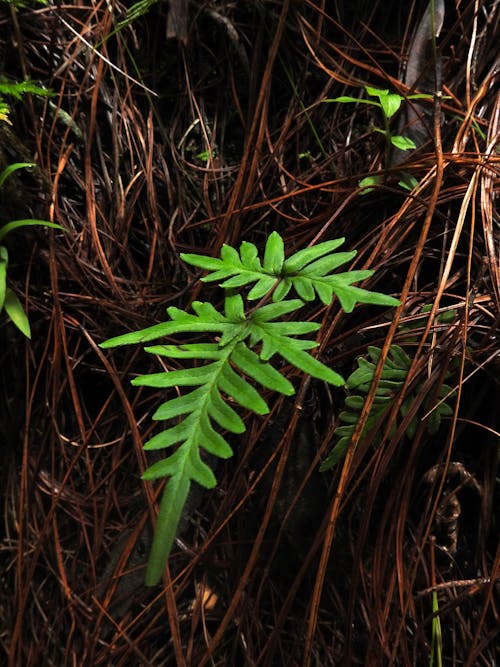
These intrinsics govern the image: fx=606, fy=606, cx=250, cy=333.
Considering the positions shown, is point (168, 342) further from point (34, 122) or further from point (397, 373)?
point (34, 122)

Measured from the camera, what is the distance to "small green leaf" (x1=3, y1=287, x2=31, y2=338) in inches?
54.2

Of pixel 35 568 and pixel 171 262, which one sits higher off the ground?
pixel 171 262

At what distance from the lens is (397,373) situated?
121 centimetres

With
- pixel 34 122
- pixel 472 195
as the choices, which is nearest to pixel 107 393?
pixel 34 122

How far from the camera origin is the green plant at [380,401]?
1.18 metres

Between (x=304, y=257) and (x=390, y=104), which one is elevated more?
(x=390, y=104)

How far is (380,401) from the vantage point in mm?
1200

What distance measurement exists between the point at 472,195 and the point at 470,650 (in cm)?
96

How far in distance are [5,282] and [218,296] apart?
49 centimetres

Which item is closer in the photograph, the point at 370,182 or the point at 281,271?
the point at 281,271

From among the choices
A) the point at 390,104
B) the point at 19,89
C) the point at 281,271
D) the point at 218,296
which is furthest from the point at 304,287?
the point at 19,89

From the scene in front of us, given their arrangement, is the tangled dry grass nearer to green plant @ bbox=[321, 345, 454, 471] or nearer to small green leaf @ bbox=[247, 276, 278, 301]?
green plant @ bbox=[321, 345, 454, 471]

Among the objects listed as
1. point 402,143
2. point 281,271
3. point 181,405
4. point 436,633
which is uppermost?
point 402,143

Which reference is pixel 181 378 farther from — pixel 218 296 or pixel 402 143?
pixel 402 143
